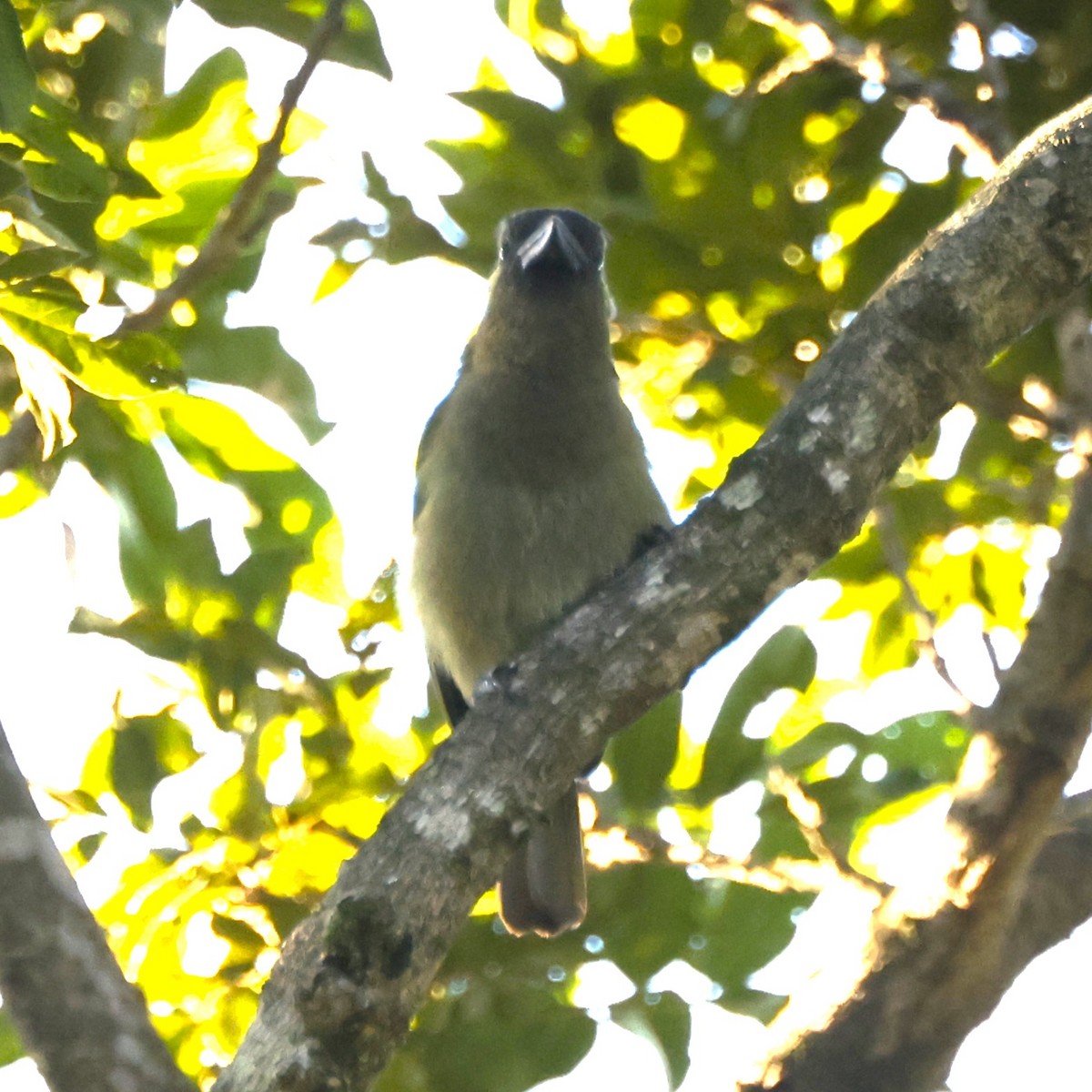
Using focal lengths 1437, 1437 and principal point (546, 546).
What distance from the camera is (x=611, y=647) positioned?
196 centimetres

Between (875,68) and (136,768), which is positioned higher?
(875,68)

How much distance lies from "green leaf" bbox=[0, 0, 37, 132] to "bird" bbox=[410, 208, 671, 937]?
1.29 m

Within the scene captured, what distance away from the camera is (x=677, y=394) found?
3.43m

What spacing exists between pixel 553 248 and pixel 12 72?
135cm

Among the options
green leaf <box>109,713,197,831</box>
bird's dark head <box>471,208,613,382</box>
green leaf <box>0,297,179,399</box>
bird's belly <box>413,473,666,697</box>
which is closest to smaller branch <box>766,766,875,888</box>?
bird's belly <box>413,473,666,697</box>

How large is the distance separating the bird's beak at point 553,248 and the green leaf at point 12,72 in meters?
1.29

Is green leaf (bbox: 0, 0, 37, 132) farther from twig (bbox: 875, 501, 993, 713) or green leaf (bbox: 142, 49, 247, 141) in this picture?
twig (bbox: 875, 501, 993, 713)

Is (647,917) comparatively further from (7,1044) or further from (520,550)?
(7,1044)

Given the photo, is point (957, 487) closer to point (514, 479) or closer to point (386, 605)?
point (514, 479)

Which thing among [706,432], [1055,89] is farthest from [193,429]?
[1055,89]

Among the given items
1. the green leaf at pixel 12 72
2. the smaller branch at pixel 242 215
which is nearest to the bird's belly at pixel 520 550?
the smaller branch at pixel 242 215

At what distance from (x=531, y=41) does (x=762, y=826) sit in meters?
1.76

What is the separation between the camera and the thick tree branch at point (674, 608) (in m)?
1.68

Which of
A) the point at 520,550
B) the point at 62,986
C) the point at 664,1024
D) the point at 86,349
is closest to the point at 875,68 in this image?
the point at 520,550
